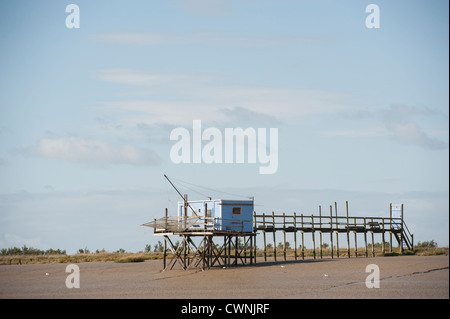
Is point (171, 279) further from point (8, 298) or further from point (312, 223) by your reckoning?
point (312, 223)

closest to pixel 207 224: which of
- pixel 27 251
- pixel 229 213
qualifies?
pixel 229 213

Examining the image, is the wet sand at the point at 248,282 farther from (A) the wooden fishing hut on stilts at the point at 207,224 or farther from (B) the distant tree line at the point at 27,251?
(B) the distant tree line at the point at 27,251

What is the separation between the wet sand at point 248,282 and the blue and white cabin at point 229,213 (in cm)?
292

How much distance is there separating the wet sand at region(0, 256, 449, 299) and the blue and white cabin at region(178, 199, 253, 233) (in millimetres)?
2925

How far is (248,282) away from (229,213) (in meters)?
10.7

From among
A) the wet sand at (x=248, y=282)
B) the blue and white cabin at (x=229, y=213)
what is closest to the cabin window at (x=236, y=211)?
the blue and white cabin at (x=229, y=213)

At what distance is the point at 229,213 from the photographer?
158 feet

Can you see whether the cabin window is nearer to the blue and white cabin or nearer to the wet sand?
the blue and white cabin

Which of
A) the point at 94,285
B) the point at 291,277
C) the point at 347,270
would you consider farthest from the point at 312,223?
the point at 94,285

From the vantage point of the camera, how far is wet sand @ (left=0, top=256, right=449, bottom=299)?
32.8 meters

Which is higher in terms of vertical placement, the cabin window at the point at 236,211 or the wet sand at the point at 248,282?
the cabin window at the point at 236,211

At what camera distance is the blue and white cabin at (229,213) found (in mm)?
47688
